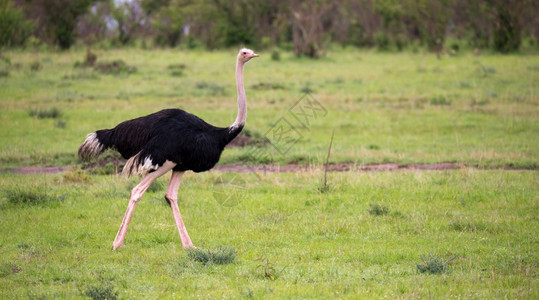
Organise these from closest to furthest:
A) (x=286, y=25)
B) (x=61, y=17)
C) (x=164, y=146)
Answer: (x=164, y=146)
(x=61, y=17)
(x=286, y=25)

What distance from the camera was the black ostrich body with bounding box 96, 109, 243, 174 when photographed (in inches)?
275

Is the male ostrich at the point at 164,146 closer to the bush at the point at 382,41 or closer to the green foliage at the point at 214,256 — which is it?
the green foliage at the point at 214,256

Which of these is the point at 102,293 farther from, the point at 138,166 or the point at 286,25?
the point at 286,25

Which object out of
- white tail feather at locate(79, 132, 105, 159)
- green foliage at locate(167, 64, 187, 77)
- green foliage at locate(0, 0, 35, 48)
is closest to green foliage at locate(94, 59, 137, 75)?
green foliage at locate(167, 64, 187, 77)

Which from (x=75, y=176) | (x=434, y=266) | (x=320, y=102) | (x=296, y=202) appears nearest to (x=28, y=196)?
(x=75, y=176)

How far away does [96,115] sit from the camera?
1598 cm

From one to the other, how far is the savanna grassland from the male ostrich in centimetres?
55

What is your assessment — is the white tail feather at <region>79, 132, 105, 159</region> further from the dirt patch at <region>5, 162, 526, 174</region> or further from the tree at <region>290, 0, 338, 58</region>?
the tree at <region>290, 0, 338, 58</region>

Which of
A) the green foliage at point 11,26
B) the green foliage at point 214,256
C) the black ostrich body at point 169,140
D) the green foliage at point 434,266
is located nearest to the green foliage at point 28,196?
the black ostrich body at point 169,140

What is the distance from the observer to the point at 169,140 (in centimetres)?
699

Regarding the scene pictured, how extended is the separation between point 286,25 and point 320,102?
19325 mm

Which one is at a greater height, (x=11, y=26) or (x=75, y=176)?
(x=11, y=26)

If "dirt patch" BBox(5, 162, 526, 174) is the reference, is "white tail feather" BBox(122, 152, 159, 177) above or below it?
above

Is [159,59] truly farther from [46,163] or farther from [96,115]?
[46,163]
